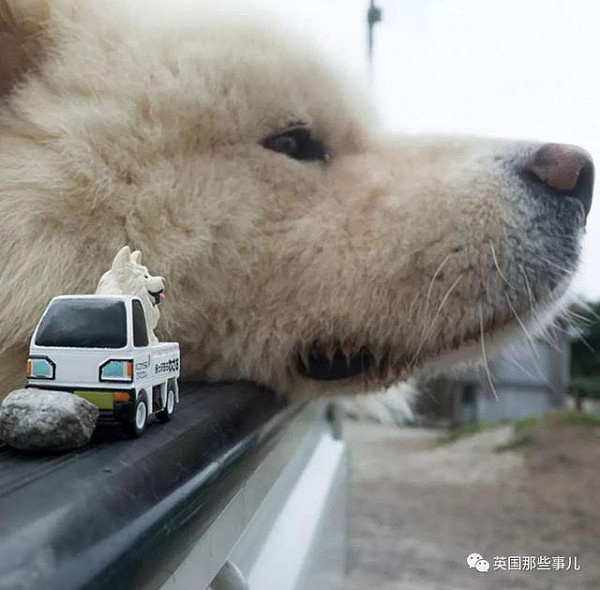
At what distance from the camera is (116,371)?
686 millimetres

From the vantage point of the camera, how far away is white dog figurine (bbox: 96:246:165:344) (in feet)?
2.68

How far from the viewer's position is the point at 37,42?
1.21 meters

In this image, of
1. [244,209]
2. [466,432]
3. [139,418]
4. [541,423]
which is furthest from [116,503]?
[466,432]

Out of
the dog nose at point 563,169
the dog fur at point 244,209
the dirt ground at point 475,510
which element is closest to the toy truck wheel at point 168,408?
the dog fur at point 244,209

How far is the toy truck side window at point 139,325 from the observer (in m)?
0.72

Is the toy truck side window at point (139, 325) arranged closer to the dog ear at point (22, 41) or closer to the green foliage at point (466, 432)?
the dog ear at point (22, 41)

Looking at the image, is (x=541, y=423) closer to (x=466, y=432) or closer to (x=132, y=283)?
(x=466, y=432)

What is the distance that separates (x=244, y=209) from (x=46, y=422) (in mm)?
689

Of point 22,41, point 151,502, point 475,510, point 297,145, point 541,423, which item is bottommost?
point 475,510

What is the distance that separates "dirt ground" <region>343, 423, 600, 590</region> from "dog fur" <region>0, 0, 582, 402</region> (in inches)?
104

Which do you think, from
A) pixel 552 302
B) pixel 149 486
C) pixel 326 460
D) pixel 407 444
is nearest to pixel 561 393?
pixel 407 444

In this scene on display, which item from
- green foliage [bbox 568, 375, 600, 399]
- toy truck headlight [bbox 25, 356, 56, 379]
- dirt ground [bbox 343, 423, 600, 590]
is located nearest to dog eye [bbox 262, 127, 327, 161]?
toy truck headlight [bbox 25, 356, 56, 379]

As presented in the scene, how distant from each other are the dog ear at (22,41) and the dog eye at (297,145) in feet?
1.30

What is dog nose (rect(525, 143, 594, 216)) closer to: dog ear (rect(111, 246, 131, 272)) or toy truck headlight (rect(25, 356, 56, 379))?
dog ear (rect(111, 246, 131, 272))
